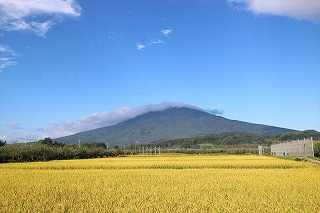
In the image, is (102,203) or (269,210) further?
(102,203)

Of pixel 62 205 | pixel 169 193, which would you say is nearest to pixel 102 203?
pixel 62 205

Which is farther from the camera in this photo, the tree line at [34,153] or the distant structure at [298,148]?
the distant structure at [298,148]

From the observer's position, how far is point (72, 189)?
42.5ft

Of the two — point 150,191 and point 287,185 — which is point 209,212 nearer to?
point 150,191

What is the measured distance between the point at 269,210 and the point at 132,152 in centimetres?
8770

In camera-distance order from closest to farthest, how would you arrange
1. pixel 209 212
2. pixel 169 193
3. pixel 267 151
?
pixel 209 212 → pixel 169 193 → pixel 267 151

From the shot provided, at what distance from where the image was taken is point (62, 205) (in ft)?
31.1

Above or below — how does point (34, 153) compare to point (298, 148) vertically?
above

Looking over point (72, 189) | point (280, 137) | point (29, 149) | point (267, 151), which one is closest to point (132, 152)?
point (267, 151)

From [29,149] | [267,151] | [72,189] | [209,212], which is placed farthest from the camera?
[267,151]

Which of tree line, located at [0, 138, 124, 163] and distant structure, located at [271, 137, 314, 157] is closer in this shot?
tree line, located at [0, 138, 124, 163]

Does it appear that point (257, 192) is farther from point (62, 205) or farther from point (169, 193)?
point (62, 205)

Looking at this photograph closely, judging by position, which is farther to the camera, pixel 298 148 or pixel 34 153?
pixel 298 148

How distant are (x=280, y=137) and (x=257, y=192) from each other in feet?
551
